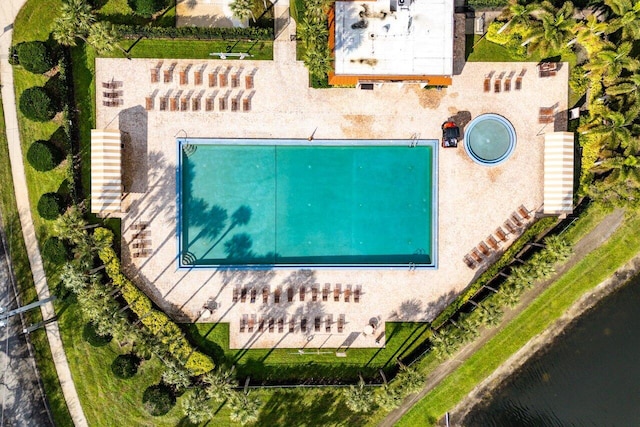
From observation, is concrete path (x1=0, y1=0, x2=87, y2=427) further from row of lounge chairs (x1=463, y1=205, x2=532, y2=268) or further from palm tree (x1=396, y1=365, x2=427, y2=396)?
row of lounge chairs (x1=463, y1=205, x2=532, y2=268)

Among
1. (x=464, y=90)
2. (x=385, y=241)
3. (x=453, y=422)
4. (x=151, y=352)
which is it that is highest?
(x=464, y=90)

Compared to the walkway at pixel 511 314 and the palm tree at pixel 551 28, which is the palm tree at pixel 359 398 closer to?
the walkway at pixel 511 314

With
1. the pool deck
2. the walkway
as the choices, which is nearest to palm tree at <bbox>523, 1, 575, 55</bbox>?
the pool deck

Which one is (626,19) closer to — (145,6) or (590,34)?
(590,34)

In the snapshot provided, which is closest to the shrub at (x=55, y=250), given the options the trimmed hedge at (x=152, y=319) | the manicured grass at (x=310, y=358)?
the trimmed hedge at (x=152, y=319)

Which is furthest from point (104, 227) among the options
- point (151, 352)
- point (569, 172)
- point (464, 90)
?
point (569, 172)

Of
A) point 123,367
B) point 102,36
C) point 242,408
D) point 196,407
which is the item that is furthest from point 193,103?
point 242,408

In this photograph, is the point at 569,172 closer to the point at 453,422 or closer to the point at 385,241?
the point at 385,241
